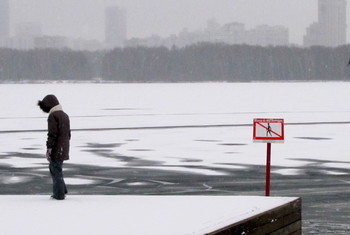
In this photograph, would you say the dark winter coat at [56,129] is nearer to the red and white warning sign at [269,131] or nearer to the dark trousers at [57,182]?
the dark trousers at [57,182]

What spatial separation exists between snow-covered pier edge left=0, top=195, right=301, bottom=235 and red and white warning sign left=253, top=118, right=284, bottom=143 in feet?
12.7

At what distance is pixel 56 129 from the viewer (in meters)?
12.5

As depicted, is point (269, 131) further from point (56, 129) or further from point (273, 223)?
point (273, 223)

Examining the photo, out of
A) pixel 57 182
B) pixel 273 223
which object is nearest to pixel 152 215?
pixel 273 223

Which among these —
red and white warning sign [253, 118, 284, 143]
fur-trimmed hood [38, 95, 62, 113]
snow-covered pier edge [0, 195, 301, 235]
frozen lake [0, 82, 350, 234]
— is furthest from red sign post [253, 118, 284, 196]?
fur-trimmed hood [38, 95, 62, 113]

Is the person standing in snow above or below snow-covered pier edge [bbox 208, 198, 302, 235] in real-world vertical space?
above

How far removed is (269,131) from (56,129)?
14.4 feet

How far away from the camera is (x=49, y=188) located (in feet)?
A: 57.4

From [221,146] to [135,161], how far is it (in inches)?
207

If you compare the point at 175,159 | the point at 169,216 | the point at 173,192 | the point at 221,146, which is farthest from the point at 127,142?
the point at 169,216

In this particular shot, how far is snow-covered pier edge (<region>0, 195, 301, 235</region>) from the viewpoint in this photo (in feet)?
29.3

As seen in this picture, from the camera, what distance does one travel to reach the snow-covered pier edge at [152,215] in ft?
29.3

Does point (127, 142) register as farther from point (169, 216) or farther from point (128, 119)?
point (169, 216)

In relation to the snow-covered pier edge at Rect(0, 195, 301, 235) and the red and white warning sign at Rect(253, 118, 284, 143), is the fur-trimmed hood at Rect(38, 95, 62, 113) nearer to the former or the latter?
the snow-covered pier edge at Rect(0, 195, 301, 235)
